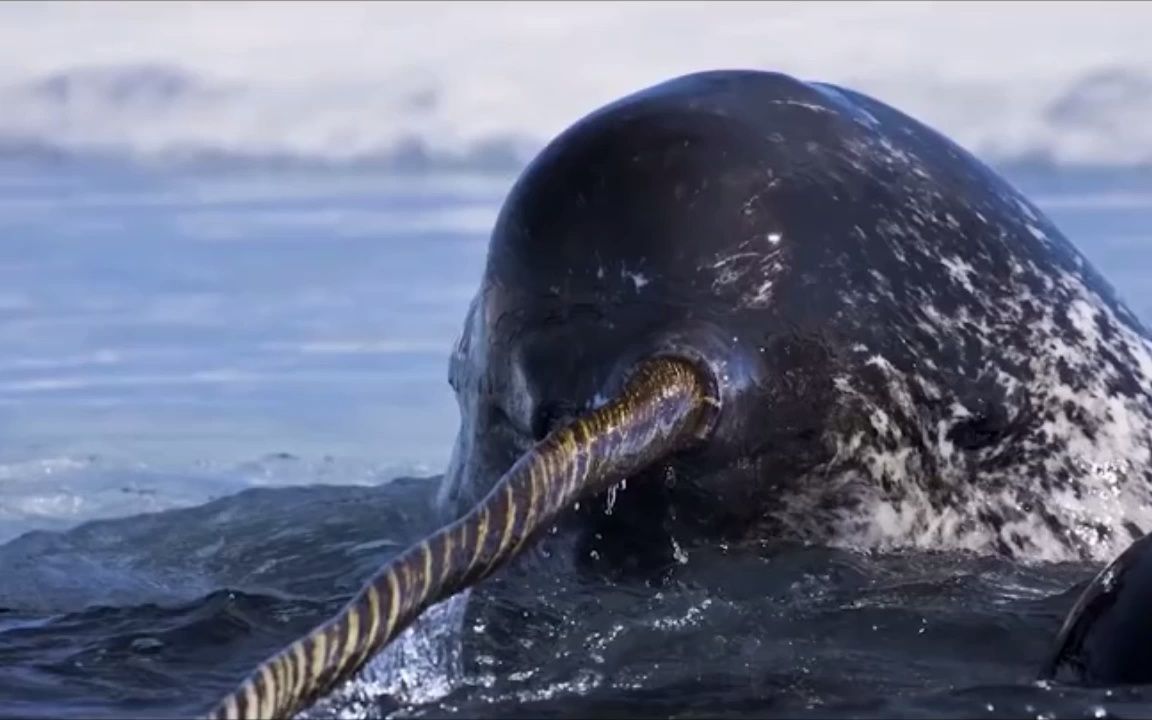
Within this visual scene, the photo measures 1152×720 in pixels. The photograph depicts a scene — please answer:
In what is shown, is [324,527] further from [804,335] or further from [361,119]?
[361,119]

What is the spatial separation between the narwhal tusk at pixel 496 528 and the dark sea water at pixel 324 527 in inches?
16.5

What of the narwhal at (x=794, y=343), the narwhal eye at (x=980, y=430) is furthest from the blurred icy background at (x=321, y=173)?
the narwhal eye at (x=980, y=430)

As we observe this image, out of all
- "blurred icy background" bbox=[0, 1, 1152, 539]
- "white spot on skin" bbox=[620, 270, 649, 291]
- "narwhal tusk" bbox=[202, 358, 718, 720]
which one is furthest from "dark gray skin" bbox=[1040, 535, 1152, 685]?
"blurred icy background" bbox=[0, 1, 1152, 539]

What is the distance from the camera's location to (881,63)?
19.3 m

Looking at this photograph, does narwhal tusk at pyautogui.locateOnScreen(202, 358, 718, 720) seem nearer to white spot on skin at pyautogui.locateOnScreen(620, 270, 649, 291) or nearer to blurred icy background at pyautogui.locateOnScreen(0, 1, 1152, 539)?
white spot on skin at pyautogui.locateOnScreen(620, 270, 649, 291)

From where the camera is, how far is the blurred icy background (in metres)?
11.5

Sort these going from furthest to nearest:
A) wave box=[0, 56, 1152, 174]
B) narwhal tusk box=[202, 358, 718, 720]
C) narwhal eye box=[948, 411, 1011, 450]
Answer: wave box=[0, 56, 1152, 174], narwhal eye box=[948, 411, 1011, 450], narwhal tusk box=[202, 358, 718, 720]

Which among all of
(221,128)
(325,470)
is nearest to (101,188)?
(221,128)

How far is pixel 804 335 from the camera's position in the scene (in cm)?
607

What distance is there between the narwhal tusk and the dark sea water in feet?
1.37

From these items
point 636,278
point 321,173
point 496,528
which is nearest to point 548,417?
point 636,278

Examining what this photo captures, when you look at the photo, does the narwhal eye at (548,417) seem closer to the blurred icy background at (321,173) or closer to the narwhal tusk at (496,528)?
the narwhal tusk at (496,528)

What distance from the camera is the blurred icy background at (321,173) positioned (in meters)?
11.5

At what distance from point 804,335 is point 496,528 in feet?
4.54
